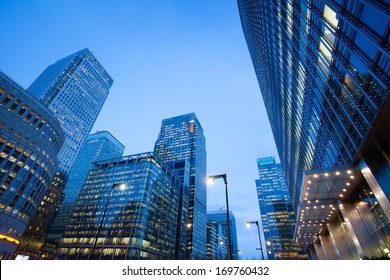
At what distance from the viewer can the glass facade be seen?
42.5 feet

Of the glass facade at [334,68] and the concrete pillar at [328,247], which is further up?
the glass facade at [334,68]

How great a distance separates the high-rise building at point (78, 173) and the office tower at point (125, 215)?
2836cm

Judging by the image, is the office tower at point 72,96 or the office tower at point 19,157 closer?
the office tower at point 19,157

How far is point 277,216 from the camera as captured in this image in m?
160

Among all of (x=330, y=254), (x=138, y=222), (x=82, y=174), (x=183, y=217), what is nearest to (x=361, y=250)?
(x=330, y=254)

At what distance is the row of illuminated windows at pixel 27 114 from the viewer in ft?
170

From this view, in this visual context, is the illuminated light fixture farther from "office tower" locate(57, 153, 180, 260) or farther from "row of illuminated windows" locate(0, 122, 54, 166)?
"office tower" locate(57, 153, 180, 260)

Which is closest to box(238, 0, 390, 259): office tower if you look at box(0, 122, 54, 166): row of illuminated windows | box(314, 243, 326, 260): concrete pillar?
box(314, 243, 326, 260): concrete pillar

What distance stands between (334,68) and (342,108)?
12.3 feet

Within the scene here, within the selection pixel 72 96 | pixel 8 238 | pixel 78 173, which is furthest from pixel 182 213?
pixel 72 96

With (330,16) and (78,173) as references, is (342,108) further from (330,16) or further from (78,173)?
(78,173)

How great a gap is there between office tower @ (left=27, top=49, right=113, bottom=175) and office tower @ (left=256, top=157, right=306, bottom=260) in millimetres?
150506

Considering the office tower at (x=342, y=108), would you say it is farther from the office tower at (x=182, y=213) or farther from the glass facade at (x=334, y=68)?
the office tower at (x=182, y=213)

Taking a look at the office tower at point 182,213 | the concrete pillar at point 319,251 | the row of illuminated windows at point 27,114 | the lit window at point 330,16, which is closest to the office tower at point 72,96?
the office tower at point 182,213
